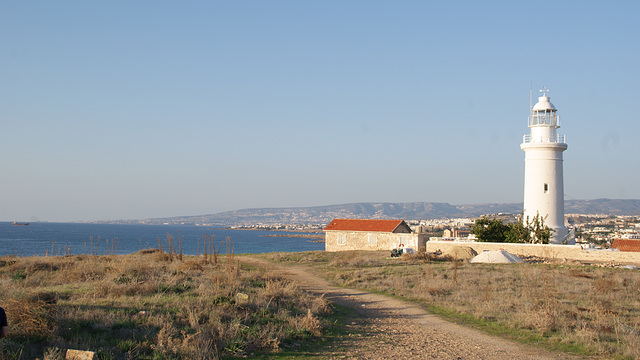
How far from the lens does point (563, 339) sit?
938cm

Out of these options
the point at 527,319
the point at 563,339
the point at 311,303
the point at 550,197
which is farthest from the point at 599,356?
the point at 550,197

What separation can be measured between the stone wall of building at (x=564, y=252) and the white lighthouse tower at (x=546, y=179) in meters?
3.57

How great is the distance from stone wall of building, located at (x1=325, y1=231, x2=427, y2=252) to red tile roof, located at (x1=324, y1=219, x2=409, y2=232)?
17.8 inches

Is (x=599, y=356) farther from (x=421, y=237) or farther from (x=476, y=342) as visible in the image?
(x=421, y=237)

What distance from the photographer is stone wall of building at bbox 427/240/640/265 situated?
1026 inches

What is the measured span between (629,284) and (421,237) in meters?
19.4

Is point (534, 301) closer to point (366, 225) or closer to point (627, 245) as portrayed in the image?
point (627, 245)

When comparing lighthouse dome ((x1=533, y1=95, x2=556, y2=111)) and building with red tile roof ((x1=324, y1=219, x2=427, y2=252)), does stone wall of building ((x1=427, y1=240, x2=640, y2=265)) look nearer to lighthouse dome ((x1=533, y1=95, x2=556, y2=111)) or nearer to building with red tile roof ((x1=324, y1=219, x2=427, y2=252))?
building with red tile roof ((x1=324, y1=219, x2=427, y2=252))

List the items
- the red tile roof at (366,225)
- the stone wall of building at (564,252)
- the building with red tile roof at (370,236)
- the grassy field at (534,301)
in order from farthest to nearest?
1. the red tile roof at (366,225)
2. the building with red tile roof at (370,236)
3. the stone wall of building at (564,252)
4. the grassy field at (534,301)

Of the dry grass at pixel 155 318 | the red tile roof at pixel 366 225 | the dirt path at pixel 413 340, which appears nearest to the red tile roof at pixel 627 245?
the red tile roof at pixel 366 225

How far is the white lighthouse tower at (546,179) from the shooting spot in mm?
31453

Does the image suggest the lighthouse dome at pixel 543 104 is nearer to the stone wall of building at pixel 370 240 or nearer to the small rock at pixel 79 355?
the stone wall of building at pixel 370 240

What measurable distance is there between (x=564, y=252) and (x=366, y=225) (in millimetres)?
15956

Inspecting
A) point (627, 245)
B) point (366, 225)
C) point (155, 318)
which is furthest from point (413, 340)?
point (366, 225)
